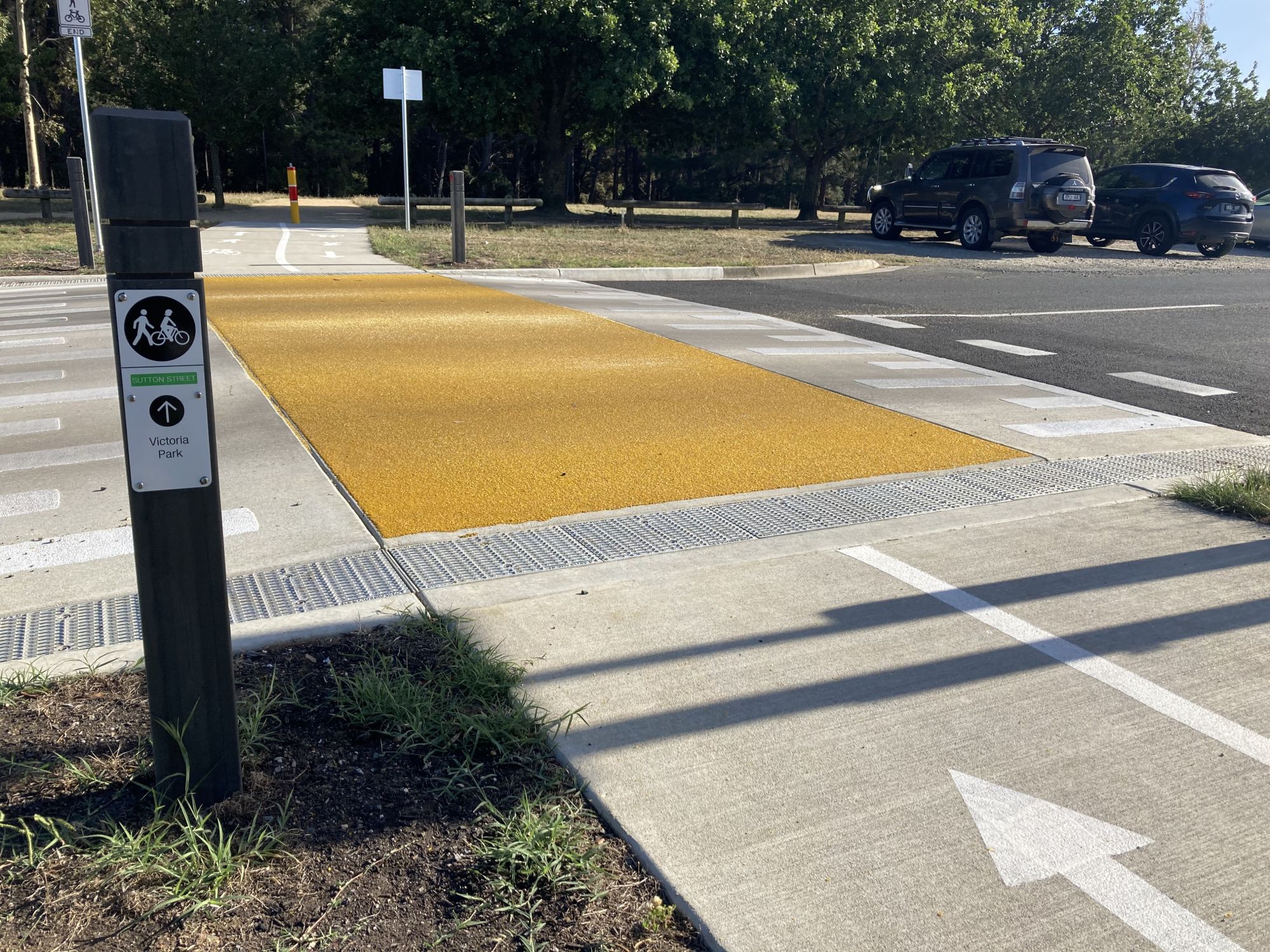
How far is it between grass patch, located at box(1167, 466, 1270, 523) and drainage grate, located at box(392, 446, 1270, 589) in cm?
36

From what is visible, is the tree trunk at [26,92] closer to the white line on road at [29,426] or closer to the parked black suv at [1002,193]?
the parked black suv at [1002,193]

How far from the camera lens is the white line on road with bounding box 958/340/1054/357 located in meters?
10.2

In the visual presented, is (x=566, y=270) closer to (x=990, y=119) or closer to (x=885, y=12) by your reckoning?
(x=885, y=12)

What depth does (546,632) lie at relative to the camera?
3902mm

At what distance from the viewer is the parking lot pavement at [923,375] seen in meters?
7.16

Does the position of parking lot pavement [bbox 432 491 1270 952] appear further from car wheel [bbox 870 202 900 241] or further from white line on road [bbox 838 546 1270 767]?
car wheel [bbox 870 202 900 241]

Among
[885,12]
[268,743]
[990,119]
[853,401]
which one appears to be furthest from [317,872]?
[990,119]

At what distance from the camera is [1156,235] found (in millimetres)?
23266

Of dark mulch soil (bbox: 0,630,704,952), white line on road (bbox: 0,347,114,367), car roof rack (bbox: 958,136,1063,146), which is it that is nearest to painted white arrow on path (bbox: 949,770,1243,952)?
dark mulch soil (bbox: 0,630,704,952)

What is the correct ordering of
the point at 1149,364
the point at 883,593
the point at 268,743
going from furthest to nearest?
the point at 1149,364 → the point at 883,593 → the point at 268,743

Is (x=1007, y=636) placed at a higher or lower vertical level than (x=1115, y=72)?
lower

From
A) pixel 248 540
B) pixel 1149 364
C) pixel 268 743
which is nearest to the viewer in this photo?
pixel 268 743

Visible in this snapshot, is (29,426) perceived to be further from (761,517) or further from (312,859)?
(312,859)

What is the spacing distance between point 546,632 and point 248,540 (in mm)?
1638
